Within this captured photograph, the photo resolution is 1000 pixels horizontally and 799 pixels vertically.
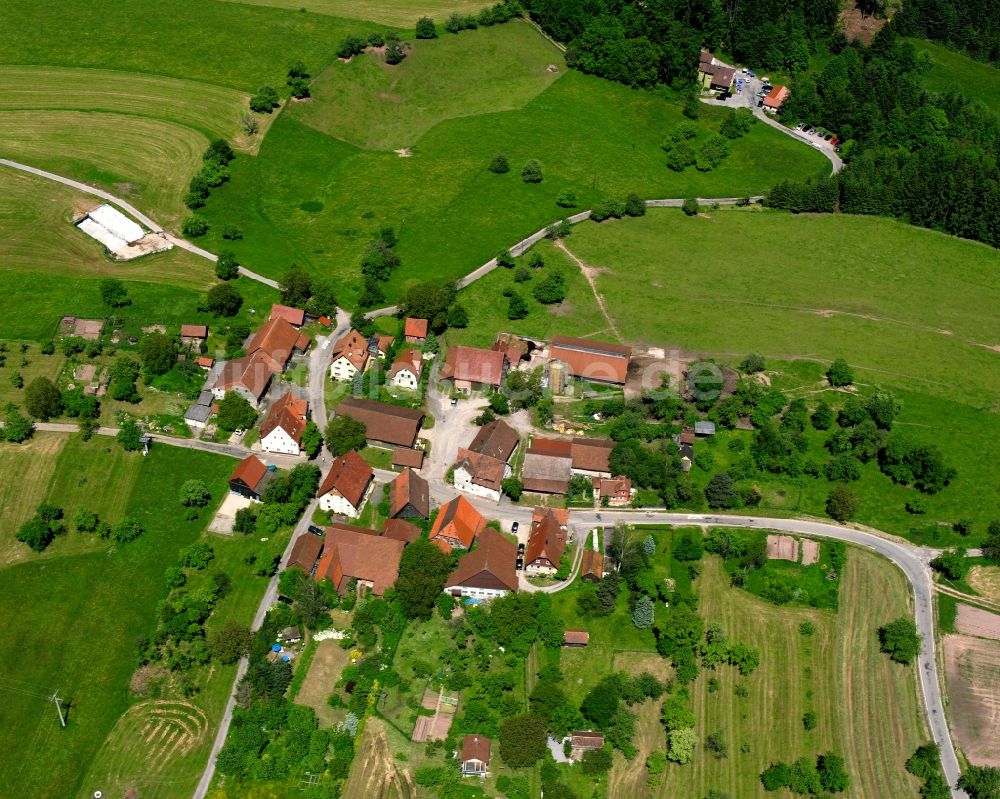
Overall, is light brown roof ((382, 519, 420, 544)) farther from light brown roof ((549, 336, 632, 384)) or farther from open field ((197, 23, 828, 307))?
open field ((197, 23, 828, 307))

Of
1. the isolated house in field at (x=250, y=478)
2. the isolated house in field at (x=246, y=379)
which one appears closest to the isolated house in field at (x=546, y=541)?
the isolated house in field at (x=250, y=478)

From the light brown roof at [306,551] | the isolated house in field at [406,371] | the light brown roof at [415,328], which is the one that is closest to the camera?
the light brown roof at [306,551]

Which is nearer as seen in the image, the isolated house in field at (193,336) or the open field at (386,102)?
the isolated house in field at (193,336)

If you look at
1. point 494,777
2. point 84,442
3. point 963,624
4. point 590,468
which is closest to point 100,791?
point 494,777

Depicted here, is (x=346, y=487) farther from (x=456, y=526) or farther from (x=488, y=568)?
(x=488, y=568)

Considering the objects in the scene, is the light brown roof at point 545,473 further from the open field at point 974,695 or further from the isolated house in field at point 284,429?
the open field at point 974,695

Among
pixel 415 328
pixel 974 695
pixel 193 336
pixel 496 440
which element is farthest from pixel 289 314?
pixel 974 695
